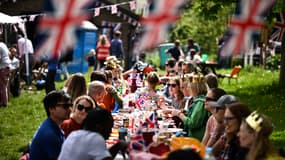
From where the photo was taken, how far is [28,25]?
24.9 m

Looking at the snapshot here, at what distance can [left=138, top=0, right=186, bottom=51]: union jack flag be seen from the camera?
7.28 meters

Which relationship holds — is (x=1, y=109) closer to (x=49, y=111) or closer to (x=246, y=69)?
(x=49, y=111)

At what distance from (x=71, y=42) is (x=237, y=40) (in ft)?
7.25

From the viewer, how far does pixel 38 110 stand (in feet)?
51.8

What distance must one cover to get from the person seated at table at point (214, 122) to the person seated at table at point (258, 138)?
1.20m

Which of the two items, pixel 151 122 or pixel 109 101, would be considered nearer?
pixel 151 122

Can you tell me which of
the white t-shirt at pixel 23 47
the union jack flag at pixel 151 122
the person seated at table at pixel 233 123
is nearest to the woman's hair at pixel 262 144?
the person seated at table at pixel 233 123

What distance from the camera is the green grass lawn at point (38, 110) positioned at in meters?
11.7

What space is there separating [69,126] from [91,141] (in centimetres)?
137

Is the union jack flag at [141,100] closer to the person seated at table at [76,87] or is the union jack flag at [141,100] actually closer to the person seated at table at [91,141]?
the person seated at table at [76,87]

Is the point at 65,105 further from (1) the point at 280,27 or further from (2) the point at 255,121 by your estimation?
(1) the point at 280,27

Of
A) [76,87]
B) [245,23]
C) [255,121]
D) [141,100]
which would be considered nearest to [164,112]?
[141,100]

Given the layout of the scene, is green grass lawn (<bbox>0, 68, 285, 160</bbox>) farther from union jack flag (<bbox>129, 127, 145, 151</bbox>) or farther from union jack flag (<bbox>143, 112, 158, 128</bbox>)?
union jack flag (<bbox>129, 127, 145, 151</bbox>)

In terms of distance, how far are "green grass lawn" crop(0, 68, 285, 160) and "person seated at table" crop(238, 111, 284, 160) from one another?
556cm
